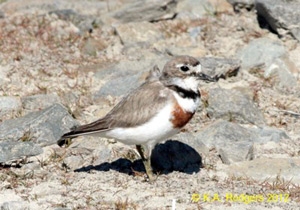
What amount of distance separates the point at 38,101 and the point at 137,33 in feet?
8.44

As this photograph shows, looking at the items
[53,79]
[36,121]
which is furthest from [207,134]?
[53,79]

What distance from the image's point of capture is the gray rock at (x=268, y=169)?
796 centimetres

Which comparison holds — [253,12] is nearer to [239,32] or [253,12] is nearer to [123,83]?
[239,32]

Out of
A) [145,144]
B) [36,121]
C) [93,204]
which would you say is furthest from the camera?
[36,121]

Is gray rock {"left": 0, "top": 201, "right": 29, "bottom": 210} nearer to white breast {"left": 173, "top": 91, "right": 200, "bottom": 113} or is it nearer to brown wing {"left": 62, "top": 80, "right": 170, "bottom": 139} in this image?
brown wing {"left": 62, "top": 80, "right": 170, "bottom": 139}

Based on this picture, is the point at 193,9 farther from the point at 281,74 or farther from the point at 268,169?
the point at 268,169

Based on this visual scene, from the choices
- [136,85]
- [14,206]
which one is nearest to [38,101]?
[136,85]

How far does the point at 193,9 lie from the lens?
1264 cm

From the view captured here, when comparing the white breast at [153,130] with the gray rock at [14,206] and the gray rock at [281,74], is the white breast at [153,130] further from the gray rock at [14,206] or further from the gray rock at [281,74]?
the gray rock at [281,74]

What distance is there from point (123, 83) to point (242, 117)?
1.77 metres

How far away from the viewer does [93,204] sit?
7348mm

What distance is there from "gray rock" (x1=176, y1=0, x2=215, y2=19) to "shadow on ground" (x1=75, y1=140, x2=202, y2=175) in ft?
14.2

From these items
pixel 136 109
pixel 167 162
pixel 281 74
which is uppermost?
pixel 136 109

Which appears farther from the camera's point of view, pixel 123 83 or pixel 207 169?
pixel 123 83
